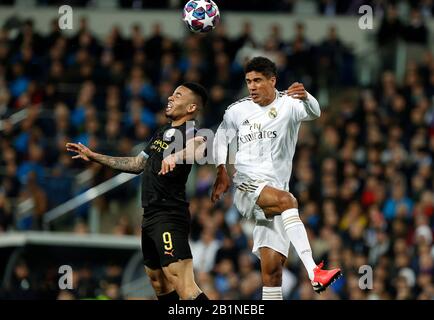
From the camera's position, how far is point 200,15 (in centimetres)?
1191

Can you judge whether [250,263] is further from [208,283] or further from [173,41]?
[173,41]

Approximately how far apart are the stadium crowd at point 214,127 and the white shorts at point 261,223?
13.3 feet

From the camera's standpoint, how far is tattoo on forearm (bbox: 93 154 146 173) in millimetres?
11406

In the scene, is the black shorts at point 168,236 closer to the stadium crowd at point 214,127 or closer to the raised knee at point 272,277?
the raised knee at point 272,277

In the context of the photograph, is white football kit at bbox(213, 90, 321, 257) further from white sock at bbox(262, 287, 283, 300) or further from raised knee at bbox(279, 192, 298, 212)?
white sock at bbox(262, 287, 283, 300)

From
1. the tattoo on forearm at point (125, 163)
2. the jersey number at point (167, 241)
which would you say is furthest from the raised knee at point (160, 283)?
the tattoo on forearm at point (125, 163)

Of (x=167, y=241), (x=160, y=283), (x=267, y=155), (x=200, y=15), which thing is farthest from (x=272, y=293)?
(x=200, y=15)

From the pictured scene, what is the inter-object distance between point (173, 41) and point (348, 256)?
280 inches

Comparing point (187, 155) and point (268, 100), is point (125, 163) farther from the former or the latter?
point (268, 100)

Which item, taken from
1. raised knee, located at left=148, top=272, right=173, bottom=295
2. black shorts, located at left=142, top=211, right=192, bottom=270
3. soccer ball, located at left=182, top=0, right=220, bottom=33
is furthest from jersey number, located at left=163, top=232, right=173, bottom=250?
soccer ball, located at left=182, top=0, right=220, bottom=33

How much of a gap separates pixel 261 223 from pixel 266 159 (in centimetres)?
→ 64

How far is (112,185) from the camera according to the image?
60.9 feet

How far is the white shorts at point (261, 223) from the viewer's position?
1130cm
